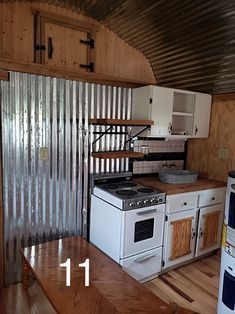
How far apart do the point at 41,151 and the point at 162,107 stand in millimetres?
1395

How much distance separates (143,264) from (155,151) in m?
1.42

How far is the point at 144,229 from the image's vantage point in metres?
2.42

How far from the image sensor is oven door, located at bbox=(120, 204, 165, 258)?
229 cm

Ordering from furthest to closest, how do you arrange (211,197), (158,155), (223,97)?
(158,155) < (223,97) < (211,197)

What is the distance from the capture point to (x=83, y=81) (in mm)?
2562

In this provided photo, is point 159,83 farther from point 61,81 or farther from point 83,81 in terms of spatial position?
point 61,81

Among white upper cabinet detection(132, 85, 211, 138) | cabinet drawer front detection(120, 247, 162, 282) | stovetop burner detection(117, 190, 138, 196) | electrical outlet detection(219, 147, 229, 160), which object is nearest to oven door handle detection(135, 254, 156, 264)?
cabinet drawer front detection(120, 247, 162, 282)

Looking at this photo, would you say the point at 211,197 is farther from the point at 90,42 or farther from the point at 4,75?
the point at 4,75

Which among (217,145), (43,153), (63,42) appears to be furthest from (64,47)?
(217,145)

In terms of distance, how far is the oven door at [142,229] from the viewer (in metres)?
2.29

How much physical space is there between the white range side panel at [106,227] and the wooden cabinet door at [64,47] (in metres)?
1.46

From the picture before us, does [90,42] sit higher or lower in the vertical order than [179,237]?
higher

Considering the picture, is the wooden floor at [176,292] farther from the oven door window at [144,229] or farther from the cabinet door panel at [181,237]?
the oven door window at [144,229]

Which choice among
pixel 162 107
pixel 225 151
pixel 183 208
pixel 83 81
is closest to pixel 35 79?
pixel 83 81
